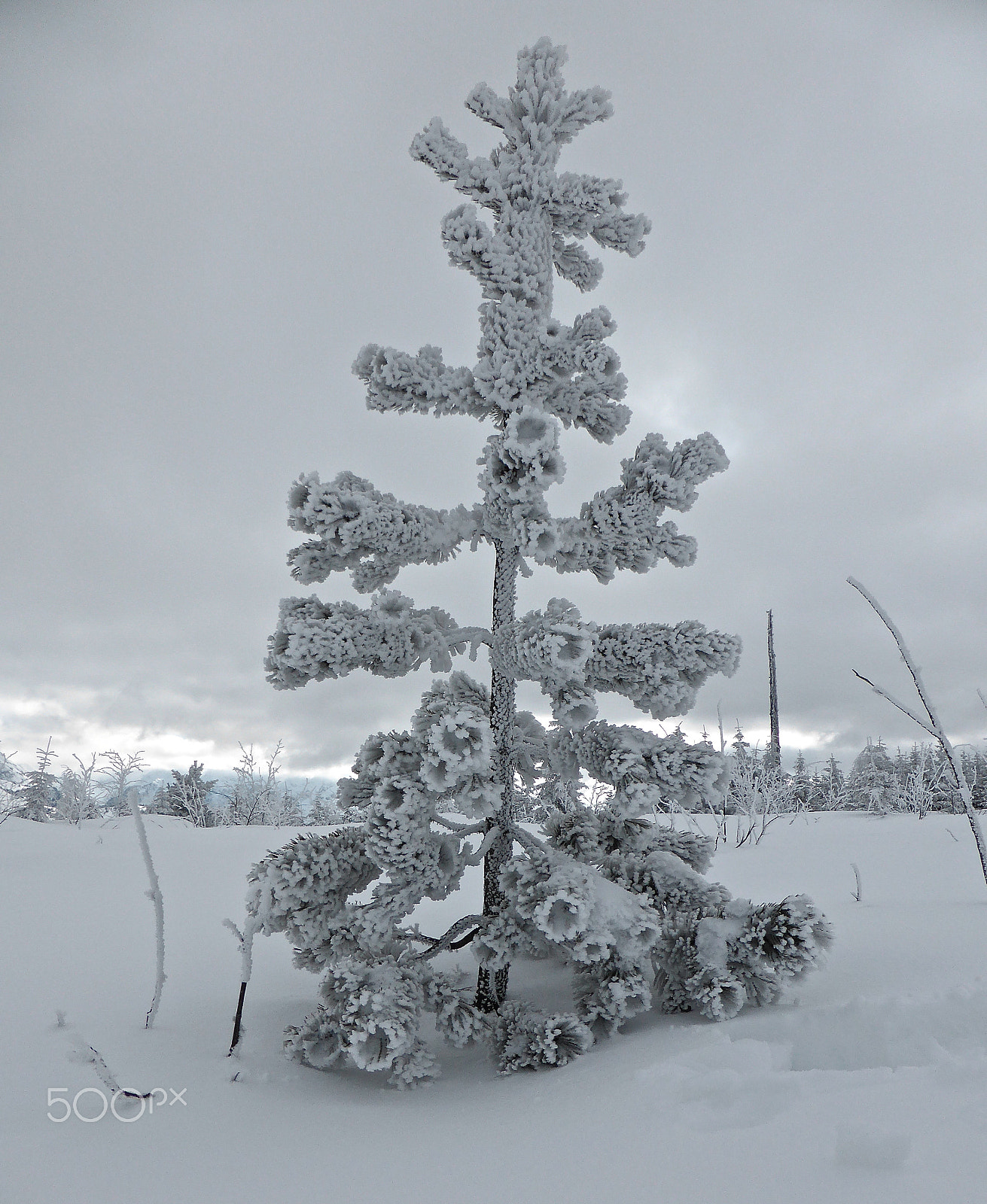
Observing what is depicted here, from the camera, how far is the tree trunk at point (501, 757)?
13.5 ft

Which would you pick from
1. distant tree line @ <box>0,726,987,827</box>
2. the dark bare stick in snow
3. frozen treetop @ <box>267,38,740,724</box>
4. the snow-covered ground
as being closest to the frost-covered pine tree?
frozen treetop @ <box>267,38,740,724</box>

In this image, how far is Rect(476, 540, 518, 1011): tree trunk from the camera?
4.12m

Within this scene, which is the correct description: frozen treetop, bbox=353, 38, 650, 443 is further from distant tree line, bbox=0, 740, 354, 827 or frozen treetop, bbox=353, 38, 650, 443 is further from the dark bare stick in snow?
distant tree line, bbox=0, 740, 354, 827

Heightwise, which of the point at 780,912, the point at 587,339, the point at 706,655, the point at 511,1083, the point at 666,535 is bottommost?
the point at 511,1083

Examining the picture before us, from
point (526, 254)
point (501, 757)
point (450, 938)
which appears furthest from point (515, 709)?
point (526, 254)

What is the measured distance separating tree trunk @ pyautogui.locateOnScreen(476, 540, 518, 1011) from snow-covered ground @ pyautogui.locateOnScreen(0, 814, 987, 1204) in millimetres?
413

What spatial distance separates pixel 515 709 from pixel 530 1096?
2089 mm

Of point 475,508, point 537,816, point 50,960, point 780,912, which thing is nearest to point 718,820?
point 537,816

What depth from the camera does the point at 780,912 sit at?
3.44 meters

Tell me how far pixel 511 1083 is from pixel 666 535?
10.4 ft

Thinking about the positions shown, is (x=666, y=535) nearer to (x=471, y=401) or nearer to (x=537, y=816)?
(x=471, y=401)

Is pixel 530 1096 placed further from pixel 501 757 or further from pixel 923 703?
pixel 923 703

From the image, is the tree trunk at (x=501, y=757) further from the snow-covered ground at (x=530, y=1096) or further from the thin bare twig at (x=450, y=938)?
the snow-covered ground at (x=530, y=1096)

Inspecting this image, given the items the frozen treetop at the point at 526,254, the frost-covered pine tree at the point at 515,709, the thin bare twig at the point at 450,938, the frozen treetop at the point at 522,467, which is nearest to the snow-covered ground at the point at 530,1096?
the frost-covered pine tree at the point at 515,709
